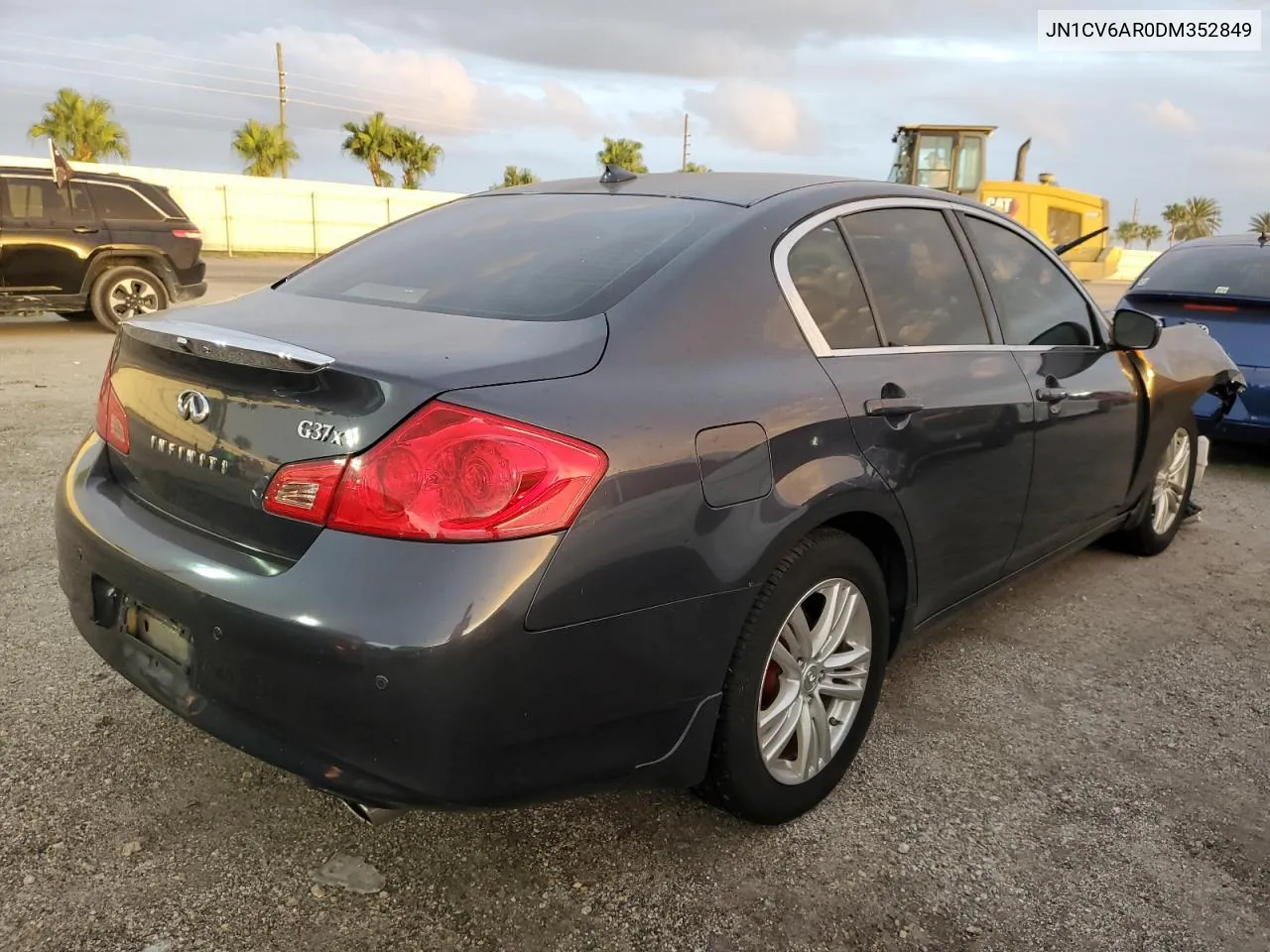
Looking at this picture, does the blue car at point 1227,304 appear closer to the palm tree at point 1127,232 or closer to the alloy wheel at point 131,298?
the alloy wheel at point 131,298

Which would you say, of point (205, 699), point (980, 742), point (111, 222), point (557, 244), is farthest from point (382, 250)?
point (111, 222)

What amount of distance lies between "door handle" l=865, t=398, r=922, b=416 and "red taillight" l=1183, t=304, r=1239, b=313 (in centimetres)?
484

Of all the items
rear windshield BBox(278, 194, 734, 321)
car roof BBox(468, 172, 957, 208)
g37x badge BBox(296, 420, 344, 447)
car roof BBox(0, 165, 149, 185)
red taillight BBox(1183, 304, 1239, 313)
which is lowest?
red taillight BBox(1183, 304, 1239, 313)

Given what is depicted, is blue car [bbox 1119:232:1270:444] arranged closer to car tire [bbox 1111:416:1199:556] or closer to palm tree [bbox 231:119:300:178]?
car tire [bbox 1111:416:1199:556]

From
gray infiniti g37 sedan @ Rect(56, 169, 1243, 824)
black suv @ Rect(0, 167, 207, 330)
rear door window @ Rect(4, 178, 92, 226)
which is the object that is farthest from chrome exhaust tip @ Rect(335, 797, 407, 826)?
rear door window @ Rect(4, 178, 92, 226)

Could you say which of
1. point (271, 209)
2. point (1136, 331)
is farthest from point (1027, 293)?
point (271, 209)

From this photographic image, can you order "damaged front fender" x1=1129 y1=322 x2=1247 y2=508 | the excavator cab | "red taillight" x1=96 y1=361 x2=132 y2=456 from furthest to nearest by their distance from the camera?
the excavator cab < "damaged front fender" x1=1129 y1=322 x2=1247 y2=508 < "red taillight" x1=96 y1=361 x2=132 y2=456

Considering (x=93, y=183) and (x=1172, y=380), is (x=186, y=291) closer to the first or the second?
(x=93, y=183)

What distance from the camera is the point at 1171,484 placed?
4.80m

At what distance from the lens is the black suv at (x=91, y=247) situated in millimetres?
10352

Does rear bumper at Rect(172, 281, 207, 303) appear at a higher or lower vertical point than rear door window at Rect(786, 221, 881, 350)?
lower

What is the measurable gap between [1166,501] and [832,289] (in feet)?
9.81

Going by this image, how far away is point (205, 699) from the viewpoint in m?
2.07

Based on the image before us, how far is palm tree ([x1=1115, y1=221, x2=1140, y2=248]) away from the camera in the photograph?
80.3m
